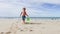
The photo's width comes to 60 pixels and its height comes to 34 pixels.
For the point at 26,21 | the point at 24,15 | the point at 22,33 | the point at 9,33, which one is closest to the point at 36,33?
the point at 22,33

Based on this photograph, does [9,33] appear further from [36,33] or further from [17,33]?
[36,33]

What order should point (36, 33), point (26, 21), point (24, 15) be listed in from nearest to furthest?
point (36, 33)
point (24, 15)
point (26, 21)

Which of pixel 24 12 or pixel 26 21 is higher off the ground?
pixel 24 12

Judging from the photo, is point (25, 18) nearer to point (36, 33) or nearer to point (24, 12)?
point (24, 12)

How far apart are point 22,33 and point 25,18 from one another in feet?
22.3

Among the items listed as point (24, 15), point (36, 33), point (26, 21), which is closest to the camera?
point (36, 33)

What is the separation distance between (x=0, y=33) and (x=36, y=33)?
1967 mm

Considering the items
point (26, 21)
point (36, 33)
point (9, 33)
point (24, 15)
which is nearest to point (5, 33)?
point (9, 33)

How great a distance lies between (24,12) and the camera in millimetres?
14930

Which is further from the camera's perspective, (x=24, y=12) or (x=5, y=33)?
(x=24, y=12)

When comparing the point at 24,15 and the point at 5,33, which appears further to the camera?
the point at 24,15

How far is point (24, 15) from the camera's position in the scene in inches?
587

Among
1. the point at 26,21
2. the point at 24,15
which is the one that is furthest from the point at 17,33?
the point at 26,21

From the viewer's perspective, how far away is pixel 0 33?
28.3 ft
